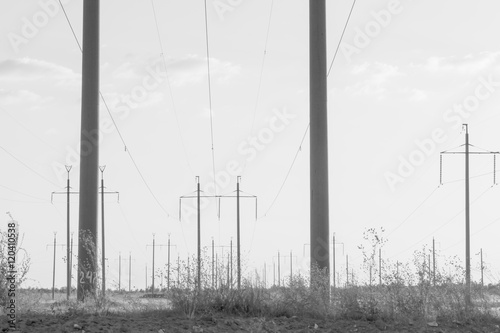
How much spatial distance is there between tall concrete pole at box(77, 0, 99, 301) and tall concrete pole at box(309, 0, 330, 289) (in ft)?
20.7

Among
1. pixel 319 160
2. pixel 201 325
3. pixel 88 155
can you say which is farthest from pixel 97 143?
pixel 201 325

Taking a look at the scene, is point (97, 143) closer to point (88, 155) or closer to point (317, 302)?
point (88, 155)

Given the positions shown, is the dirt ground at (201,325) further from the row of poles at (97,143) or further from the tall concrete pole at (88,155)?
the tall concrete pole at (88,155)

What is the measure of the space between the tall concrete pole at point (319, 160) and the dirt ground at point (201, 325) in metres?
4.22

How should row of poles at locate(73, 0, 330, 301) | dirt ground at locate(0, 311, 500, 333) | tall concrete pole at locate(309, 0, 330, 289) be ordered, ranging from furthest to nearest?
1. row of poles at locate(73, 0, 330, 301)
2. tall concrete pole at locate(309, 0, 330, 289)
3. dirt ground at locate(0, 311, 500, 333)

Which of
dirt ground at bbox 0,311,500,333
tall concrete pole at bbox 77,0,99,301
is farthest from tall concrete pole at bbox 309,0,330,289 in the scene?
tall concrete pole at bbox 77,0,99,301

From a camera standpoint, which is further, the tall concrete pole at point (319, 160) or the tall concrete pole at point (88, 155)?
the tall concrete pole at point (88, 155)

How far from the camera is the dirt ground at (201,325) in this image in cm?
1703

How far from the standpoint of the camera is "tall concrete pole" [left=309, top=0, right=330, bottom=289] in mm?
24156

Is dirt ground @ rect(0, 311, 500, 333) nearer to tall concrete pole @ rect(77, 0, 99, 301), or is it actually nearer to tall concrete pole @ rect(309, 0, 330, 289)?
tall concrete pole @ rect(309, 0, 330, 289)

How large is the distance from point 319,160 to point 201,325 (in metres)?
7.57

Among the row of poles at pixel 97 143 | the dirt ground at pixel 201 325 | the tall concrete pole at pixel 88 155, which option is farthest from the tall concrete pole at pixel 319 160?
the tall concrete pole at pixel 88 155

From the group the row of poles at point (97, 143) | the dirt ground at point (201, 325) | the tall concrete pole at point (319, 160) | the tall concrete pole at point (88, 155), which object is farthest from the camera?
the tall concrete pole at point (88, 155)

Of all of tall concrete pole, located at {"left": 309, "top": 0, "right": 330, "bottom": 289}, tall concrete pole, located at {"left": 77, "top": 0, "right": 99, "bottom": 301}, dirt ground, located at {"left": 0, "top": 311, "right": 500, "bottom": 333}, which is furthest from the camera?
tall concrete pole, located at {"left": 77, "top": 0, "right": 99, "bottom": 301}
